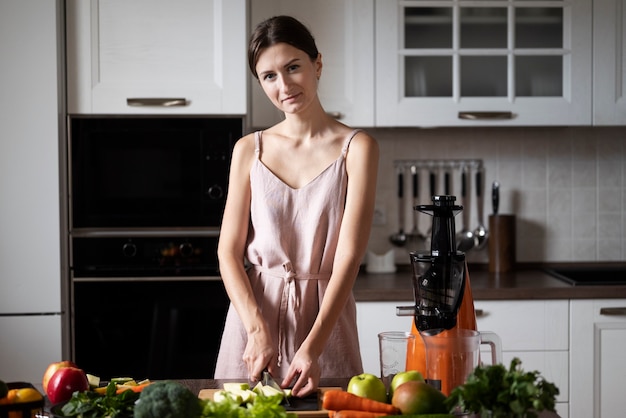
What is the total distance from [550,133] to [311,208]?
1.69 m

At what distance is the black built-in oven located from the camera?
8.84 feet

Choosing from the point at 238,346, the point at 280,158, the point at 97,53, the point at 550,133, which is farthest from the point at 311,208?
the point at 550,133

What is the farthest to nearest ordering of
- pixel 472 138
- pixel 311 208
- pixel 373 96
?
pixel 472 138 < pixel 373 96 < pixel 311 208

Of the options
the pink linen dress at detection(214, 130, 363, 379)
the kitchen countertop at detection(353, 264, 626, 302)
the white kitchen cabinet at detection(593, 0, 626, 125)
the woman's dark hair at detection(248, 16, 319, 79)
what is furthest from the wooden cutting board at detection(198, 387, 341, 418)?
the white kitchen cabinet at detection(593, 0, 626, 125)

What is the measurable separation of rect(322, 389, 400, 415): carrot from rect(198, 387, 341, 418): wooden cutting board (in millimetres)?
40

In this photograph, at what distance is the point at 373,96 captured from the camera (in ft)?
9.40

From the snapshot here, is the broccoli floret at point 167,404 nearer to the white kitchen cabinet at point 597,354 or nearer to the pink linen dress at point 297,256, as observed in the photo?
the pink linen dress at point 297,256

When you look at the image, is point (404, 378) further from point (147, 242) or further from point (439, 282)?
point (147, 242)

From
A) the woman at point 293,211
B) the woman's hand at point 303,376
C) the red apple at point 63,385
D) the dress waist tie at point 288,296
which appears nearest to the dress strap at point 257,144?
the woman at point 293,211

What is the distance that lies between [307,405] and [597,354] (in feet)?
5.54

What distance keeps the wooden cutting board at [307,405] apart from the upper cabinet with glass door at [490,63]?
5.33ft

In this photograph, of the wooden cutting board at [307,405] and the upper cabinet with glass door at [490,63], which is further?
the upper cabinet with glass door at [490,63]

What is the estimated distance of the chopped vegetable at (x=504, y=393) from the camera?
1.03m

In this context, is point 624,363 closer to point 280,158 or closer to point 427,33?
point 427,33
